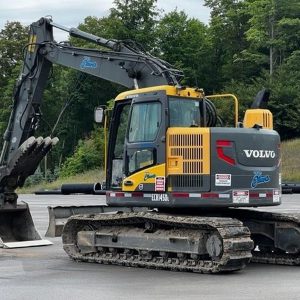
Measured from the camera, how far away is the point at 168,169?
13578 millimetres

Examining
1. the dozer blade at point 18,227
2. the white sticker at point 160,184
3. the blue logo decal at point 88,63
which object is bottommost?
the dozer blade at point 18,227

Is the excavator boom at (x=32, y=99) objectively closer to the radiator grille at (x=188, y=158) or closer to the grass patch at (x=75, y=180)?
the radiator grille at (x=188, y=158)

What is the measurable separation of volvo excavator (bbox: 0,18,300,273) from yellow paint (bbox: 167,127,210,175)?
17 millimetres

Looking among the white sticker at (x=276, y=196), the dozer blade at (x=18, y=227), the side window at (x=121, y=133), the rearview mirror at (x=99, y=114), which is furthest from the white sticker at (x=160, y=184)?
the dozer blade at (x=18, y=227)

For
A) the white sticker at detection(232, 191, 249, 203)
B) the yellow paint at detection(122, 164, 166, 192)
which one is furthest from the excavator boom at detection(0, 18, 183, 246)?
the white sticker at detection(232, 191, 249, 203)

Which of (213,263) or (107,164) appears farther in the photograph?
(107,164)

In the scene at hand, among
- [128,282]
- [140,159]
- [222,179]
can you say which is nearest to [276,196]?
[222,179]

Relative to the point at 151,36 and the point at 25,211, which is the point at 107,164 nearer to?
the point at 25,211

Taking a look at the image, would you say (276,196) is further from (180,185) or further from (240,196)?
(180,185)

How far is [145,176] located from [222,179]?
1.40m

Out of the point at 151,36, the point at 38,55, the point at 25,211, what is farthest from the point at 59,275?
the point at 151,36

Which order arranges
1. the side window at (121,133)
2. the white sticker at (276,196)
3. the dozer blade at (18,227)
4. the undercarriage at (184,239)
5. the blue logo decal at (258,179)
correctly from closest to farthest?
the undercarriage at (184,239) → the blue logo decal at (258,179) → the white sticker at (276,196) → the side window at (121,133) → the dozer blade at (18,227)

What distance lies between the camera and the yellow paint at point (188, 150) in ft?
43.7

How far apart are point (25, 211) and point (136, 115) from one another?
14.4ft
